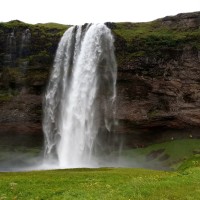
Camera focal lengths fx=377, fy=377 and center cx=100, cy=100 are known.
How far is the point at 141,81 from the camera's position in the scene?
79.5 metres

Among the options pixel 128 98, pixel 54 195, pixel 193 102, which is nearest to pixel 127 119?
pixel 128 98

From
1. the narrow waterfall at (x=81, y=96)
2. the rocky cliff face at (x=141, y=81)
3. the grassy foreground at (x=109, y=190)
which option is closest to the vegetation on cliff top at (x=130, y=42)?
the rocky cliff face at (x=141, y=81)

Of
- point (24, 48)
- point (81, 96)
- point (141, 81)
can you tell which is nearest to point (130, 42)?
point (141, 81)

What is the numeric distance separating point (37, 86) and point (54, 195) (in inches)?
2452

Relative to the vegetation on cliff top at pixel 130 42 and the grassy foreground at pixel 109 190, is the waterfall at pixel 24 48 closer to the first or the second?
the vegetation on cliff top at pixel 130 42

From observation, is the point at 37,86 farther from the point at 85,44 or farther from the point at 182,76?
the point at 182,76

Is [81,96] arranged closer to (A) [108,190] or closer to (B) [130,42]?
(B) [130,42]

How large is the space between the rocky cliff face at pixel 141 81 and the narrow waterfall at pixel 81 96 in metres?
2.18

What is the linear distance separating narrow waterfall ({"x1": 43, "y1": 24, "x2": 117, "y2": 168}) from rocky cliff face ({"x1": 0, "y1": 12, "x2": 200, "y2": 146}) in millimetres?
2181

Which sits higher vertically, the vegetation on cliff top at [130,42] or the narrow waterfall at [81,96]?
the vegetation on cliff top at [130,42]

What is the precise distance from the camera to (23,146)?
85812mm

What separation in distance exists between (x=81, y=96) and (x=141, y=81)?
13.3 m

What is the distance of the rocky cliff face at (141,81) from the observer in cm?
7850

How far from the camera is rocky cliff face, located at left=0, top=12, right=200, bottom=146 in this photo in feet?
→ 258
